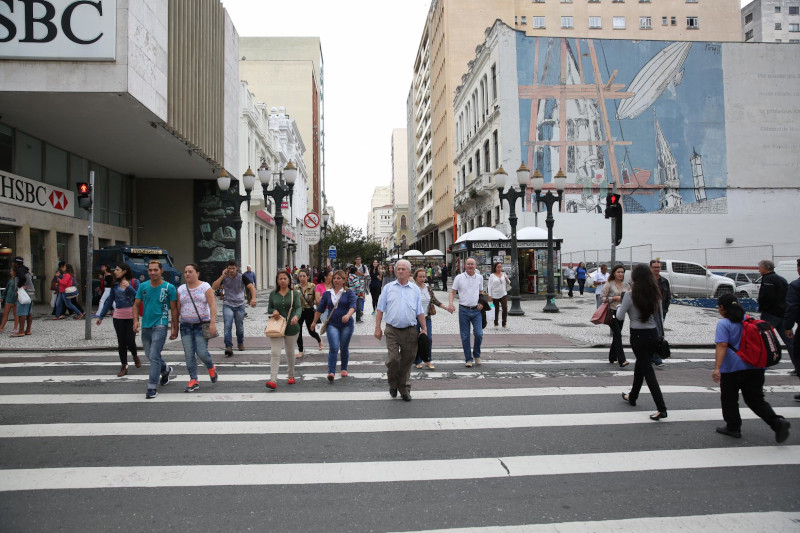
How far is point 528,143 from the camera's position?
36.6 metres

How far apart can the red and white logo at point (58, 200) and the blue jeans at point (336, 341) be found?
18.4 meters

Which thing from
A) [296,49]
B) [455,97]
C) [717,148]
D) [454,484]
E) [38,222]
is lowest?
[454,484]

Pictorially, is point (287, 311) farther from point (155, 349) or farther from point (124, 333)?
point (124, 333)

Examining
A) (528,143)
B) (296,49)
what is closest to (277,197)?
(528,143)

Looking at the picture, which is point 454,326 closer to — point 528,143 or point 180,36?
point 180,36

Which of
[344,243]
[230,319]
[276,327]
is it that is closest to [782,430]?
[276,327]

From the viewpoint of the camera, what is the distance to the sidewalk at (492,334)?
1127 centimetres

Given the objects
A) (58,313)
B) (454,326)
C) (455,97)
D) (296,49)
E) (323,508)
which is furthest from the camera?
(296,49)

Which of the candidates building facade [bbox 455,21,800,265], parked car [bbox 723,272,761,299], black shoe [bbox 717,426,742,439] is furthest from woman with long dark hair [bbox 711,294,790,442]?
building facade [bbox 455,21,800,265]

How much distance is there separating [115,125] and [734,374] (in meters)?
20.4

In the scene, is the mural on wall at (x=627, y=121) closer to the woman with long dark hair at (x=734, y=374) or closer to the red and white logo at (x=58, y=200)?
the red and white logo at (x=58, y=200)

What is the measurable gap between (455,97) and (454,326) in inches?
1716

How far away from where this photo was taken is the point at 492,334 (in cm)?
1302

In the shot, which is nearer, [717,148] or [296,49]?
[717,148]
